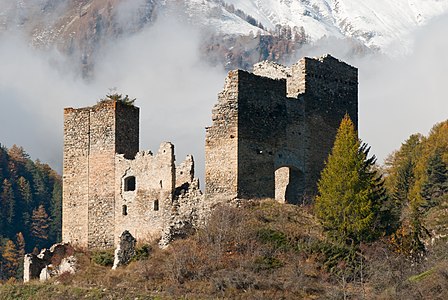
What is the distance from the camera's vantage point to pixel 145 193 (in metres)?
44.2

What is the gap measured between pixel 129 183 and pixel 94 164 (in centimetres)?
191

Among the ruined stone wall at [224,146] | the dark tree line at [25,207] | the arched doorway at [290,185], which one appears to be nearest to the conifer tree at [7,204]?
the dark tree line at [25,207]

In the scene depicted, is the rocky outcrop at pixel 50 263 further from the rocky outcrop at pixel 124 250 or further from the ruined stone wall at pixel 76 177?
the rocky outcrop at pixel 124 250

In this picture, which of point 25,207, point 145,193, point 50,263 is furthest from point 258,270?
point 25,207

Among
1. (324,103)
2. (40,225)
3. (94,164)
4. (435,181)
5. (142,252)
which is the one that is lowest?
(142,252)

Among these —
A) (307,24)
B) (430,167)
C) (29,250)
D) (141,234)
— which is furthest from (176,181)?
(307,24)

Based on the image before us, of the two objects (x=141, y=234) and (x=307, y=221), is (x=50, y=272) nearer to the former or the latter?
(x=141, y=234)

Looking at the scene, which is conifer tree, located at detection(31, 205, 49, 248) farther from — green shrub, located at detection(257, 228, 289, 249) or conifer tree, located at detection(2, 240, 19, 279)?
green shrub, located at detection(257, 228, 289, 249)

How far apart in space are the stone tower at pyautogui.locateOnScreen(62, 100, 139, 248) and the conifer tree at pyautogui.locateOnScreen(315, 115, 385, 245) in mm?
9522

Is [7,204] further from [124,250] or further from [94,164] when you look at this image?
[124,250]

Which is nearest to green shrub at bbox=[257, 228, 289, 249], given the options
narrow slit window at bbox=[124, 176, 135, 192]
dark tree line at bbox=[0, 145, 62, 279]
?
narrow slit window at bbox=[124, 176, 135, 192]

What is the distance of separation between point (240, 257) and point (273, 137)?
20.2 feet

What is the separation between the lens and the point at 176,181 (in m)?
43.6

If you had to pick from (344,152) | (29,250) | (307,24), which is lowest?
(29,250)
